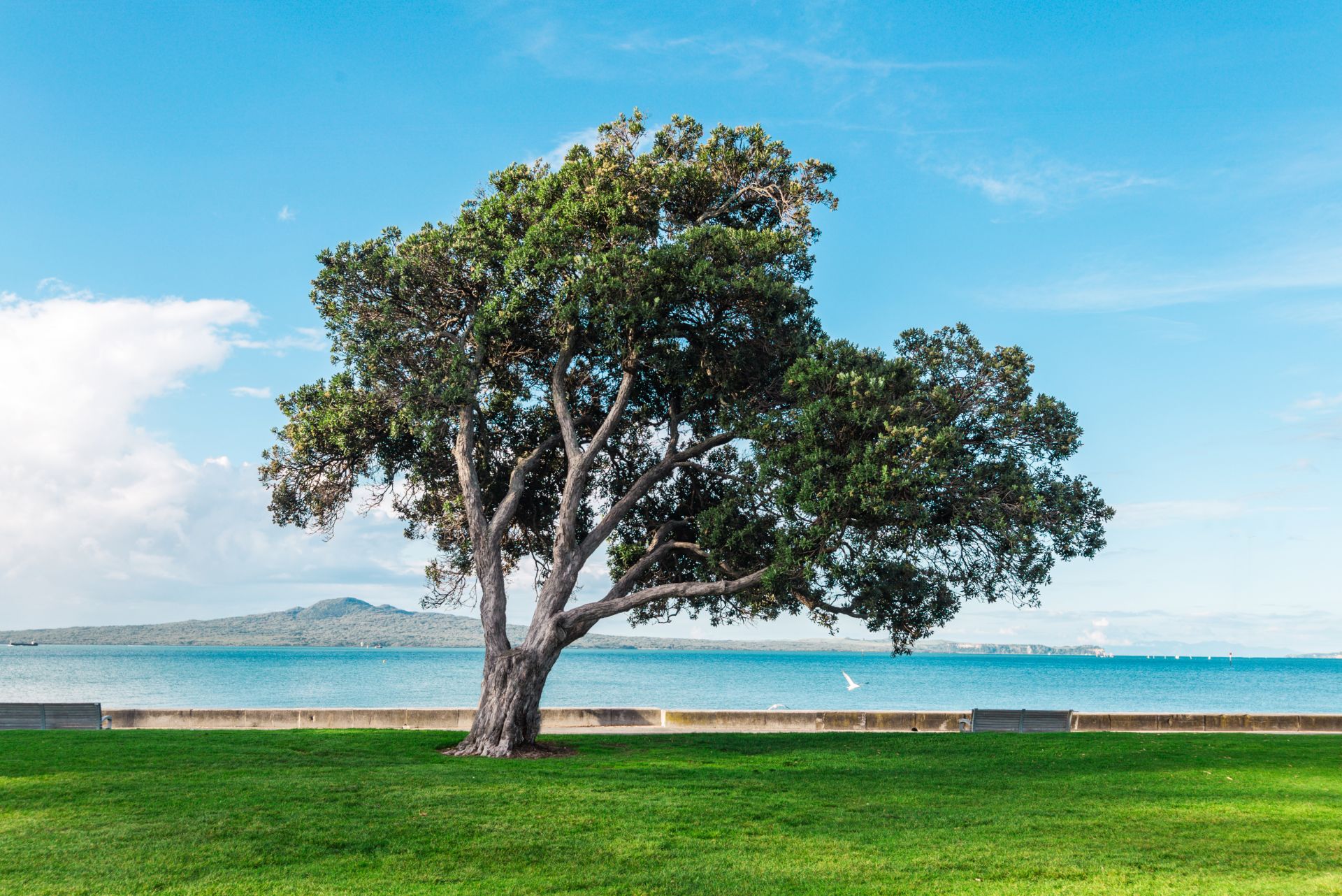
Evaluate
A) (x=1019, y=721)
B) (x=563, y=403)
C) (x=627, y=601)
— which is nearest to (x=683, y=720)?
(x=627, y=601)

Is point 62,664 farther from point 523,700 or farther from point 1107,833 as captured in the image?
point 1107,833

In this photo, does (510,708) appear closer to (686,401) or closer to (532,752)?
(532,752)

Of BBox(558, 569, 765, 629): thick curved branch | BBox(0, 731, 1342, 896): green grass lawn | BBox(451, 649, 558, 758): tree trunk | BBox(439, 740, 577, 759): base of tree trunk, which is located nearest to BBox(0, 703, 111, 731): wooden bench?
BBox(0, 731, 1342, 896): green grass lawn

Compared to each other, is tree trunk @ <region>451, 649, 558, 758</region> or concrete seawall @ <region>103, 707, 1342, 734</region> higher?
tree trunk @ <region>451, 649, 558, 758</region>

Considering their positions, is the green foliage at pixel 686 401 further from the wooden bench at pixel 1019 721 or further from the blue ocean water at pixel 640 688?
the blue ocean water at pixel 640 688

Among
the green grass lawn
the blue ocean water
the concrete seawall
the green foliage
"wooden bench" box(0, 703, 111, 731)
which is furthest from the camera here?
the blue ocean water

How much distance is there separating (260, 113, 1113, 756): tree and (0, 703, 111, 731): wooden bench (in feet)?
17.9

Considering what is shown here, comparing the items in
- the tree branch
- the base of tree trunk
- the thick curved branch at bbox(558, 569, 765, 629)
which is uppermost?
the tree branch

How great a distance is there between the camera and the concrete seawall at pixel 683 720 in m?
22.1

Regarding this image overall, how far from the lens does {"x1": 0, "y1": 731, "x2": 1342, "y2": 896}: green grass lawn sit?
28.5 feet

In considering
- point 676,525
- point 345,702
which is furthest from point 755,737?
point 345,702

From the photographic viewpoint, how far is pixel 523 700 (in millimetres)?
18062

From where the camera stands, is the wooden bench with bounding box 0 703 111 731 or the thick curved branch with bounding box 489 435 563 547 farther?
the wooden bench with bounding box 0 703 111 731

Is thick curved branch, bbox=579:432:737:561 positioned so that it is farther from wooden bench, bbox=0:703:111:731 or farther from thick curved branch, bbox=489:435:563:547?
wooden bench, bbox=0:703:111:731
